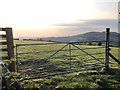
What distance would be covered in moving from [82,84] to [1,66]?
396 cm

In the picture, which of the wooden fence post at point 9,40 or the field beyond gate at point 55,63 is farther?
the wooden fence post at point 9,40

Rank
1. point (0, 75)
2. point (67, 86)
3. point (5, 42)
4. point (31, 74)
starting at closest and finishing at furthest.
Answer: point (67, 86) < point (0, 75) < point (31, 74) < point (5, 42)

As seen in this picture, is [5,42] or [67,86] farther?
[5,42]

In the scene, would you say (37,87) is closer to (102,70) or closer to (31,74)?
(31,74)

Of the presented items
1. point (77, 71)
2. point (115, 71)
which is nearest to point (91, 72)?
point (77, 71)

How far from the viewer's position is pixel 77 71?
1176 centimetres

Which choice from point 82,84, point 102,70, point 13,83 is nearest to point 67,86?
point 82,84

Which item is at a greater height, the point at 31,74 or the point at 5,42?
the point at 5,42

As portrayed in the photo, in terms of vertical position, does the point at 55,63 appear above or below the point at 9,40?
below

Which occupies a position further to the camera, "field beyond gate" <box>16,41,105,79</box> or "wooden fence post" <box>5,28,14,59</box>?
"wooden fence post" <box>5,28,14,59</box>

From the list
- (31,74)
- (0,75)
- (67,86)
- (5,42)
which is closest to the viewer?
(67,86)

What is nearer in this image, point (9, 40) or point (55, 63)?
point (9, 40)

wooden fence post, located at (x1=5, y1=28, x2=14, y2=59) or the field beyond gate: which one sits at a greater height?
wooden fence post, located at (x1=5, y1=28, x2=14, y2=59)

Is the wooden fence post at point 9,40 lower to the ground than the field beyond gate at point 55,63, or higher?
higher
